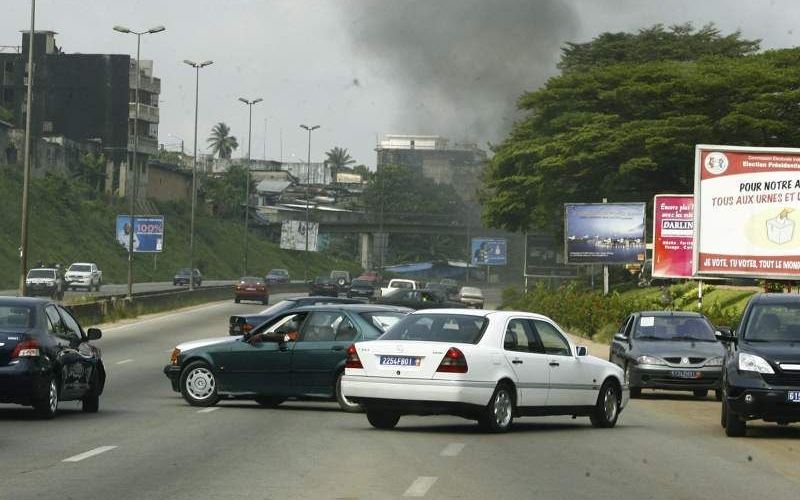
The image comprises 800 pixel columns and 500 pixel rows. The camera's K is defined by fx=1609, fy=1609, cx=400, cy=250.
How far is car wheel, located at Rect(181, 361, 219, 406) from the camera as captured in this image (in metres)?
22.8

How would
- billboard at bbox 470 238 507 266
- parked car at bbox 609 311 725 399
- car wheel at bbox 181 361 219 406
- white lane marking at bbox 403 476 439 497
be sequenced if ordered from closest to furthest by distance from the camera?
white lane marking at bbox 403 476 439 497 → car wheel at bbox 181 361 219 406 → parked car at bbox 609 311 725 399 → billboard at bbox 470 238 507 266

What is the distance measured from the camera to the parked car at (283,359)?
21.9 metres

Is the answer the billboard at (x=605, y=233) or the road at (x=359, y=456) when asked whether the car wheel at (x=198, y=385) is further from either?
the billboard at (x=605, y=233)

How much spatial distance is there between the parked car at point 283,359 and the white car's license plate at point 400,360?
11.5 ft

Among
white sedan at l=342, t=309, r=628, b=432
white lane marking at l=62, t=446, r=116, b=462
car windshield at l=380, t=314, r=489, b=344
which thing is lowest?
white lane marking at l=62, t=446, r=116, b=462

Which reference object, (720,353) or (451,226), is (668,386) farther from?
(451,226)

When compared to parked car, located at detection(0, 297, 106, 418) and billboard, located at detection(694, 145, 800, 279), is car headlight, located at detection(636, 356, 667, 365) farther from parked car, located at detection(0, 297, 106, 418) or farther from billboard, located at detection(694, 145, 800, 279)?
billboard, located at detection(694, 145, 800, 279)

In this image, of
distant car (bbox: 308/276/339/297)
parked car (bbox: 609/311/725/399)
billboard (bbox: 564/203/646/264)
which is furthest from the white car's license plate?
distant car (bbox: 308/276/339/297)

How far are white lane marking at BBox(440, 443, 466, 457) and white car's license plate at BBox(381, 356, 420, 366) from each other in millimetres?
1326

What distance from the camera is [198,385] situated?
22938 mm

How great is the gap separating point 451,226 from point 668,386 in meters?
138

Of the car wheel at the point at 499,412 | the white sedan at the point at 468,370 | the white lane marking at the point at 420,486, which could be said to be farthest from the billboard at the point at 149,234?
the white lane marking at the point at 420,486

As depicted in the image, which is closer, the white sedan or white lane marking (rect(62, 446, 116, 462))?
white lane marking (rect(62, 446, 116, 462))

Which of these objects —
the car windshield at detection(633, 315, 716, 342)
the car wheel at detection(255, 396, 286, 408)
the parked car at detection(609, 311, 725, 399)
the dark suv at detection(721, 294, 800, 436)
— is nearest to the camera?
the dark suv at detection(721, 294, 800, 436)
